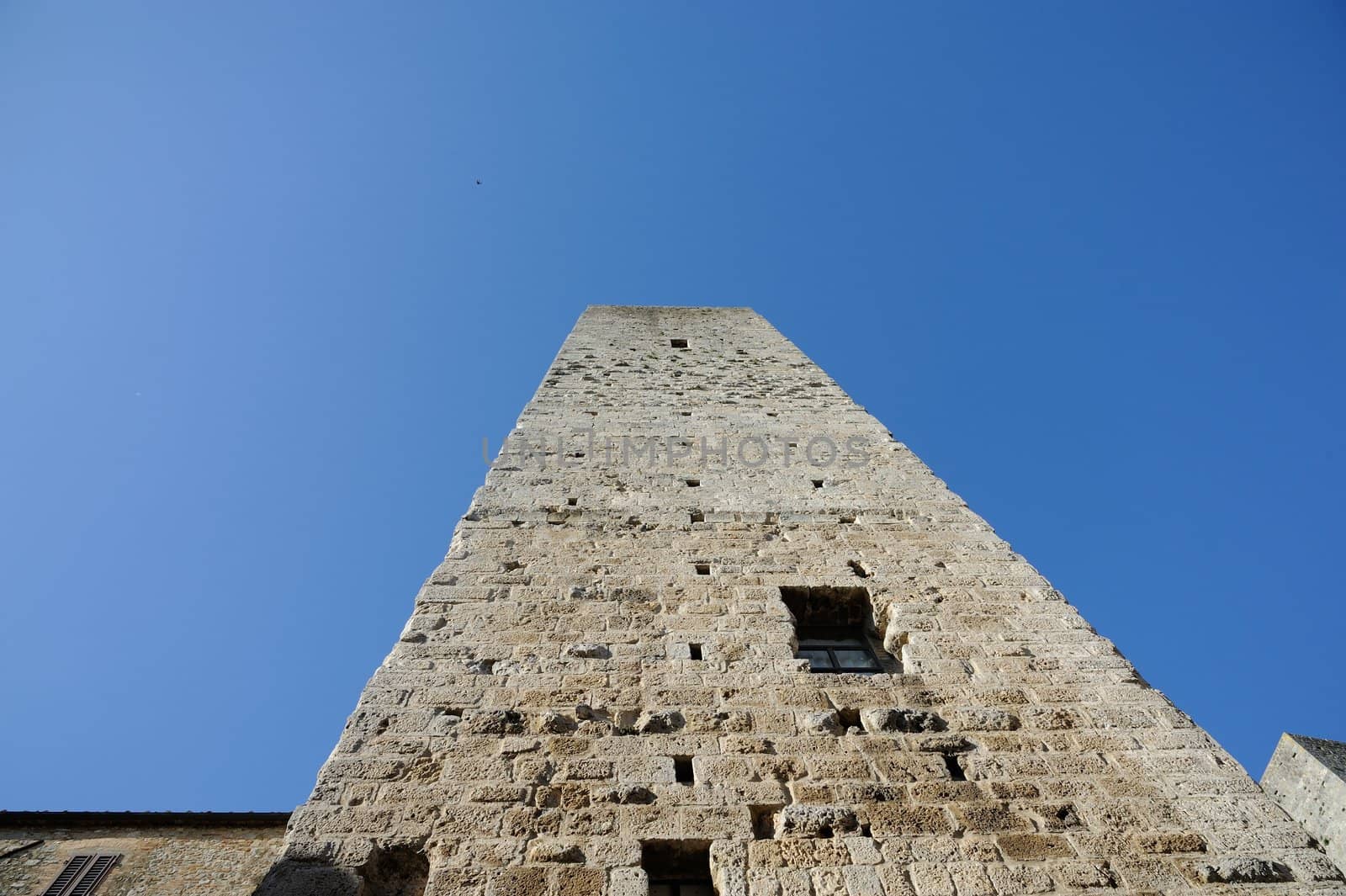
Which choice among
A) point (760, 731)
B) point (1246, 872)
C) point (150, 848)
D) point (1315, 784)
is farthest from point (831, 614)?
point (150, 848)

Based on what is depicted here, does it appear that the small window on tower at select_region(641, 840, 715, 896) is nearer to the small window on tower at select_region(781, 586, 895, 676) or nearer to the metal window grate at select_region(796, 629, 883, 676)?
the metal window grate at select_region(796, 629, 883, 676)

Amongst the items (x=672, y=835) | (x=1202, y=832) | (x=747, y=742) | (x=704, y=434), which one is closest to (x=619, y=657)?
(x=747, y=742)

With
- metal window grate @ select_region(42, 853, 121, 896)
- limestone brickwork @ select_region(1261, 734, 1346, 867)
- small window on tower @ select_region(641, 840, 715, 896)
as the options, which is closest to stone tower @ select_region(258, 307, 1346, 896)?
small window on tower @ select_region(641, 840, 715, 896)

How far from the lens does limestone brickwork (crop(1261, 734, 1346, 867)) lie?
237 inches

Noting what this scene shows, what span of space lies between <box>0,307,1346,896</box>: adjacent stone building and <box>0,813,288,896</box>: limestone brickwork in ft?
16.5

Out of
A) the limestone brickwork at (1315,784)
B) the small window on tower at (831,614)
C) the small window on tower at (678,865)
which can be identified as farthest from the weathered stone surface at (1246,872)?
the limestone brickwork at (1315,784)

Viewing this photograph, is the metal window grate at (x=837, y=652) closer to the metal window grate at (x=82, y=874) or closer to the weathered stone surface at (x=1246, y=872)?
the weathered stone surface at (x=1246, y=872)

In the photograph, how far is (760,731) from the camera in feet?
10.3

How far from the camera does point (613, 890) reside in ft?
7.93

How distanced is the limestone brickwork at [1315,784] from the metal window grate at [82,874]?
34.5 ft

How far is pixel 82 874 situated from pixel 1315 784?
11201 millimetres

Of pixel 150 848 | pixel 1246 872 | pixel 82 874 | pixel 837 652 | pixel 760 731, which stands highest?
pixel 150 848

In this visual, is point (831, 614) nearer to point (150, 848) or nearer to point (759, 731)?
point (759, 731)

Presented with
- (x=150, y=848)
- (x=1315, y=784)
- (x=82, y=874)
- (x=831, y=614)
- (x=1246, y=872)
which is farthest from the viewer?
(x=150, y=848)
